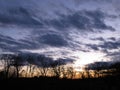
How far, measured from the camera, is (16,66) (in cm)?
10288

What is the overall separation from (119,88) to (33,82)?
20.0m

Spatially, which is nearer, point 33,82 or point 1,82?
point 1,82

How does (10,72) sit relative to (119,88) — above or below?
above

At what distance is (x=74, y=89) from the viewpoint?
2288 inches

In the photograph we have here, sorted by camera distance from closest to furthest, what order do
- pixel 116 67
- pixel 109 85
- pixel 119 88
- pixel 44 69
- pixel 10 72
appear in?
pixel 119 88 < pixel 109 85 < pixel 116 67 < pixel 10 72 < pixel 44 69

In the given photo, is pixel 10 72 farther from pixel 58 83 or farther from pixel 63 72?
pixel 58 83

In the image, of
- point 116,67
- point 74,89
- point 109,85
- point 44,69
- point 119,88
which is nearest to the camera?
point 119,88

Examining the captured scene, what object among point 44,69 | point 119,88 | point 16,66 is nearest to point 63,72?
point 44,69

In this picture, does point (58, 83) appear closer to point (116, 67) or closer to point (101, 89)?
point (101, 89)

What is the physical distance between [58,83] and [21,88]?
1116 cm

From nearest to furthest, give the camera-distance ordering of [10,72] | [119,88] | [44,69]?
[119,88] → [10,72] → [44,69]

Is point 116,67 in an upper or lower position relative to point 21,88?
upper

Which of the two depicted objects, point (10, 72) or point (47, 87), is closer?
point (47, 87)

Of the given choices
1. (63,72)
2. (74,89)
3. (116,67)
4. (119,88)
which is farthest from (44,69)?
(119,88)
